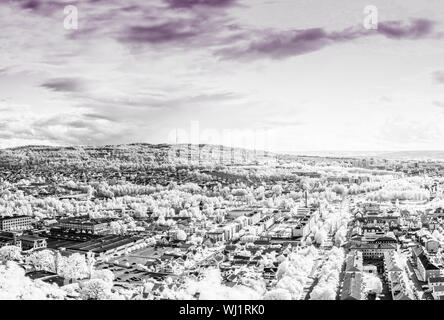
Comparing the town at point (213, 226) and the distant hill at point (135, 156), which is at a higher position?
the distant hill at point (135, 156)

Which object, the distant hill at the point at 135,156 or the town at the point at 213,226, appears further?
the distant hill at the point at 135,156

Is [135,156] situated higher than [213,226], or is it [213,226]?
[135,156]

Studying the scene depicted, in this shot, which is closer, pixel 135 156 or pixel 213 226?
pixel 213 226

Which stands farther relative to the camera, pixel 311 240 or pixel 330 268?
pixel 311 240

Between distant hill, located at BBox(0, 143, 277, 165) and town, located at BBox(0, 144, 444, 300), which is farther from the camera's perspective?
distant hill, located at BBox(0, 143, 277, 165)

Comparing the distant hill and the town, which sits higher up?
the distant hill
